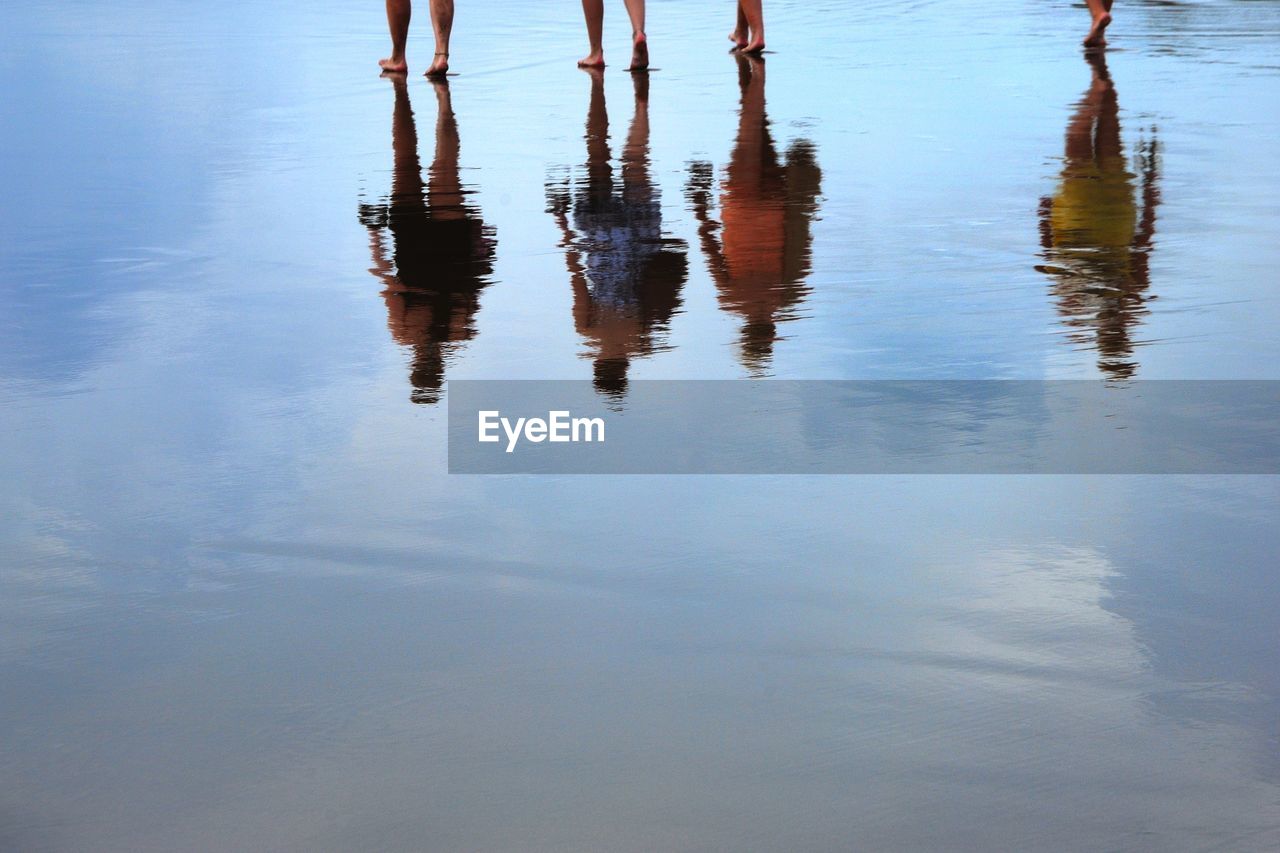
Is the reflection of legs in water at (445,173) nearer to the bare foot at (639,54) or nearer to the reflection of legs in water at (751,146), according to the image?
the reflection of legs in water at (751,146)

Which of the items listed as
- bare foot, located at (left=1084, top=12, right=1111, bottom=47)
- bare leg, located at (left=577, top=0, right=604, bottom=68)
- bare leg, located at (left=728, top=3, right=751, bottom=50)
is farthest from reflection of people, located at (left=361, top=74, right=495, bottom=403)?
bare foot, located at (left=1084, top=12, right=1111, bottom=47)

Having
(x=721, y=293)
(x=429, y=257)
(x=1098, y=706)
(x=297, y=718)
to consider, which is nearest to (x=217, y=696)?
(x=297, y=718)

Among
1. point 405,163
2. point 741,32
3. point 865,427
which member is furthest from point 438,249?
point 741,32

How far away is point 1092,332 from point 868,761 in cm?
266

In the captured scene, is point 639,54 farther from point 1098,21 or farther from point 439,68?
point 1098,21

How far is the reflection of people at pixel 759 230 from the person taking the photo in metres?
5.23

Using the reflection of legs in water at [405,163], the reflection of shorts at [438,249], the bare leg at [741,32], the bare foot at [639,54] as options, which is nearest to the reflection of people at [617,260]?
the reflection of shorts at [438,249]

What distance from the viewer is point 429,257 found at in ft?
20.0

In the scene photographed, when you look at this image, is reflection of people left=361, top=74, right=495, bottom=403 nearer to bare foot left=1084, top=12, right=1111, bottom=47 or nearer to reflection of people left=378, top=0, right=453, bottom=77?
reflection of people left=378, top=0, right=453, bottom=77

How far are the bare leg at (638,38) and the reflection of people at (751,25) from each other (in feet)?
2.94

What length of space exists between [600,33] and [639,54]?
1.10ft

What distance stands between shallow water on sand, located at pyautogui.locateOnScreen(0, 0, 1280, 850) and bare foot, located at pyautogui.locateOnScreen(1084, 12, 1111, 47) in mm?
5630

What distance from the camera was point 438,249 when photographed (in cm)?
623

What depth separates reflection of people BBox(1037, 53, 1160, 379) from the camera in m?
4.91
